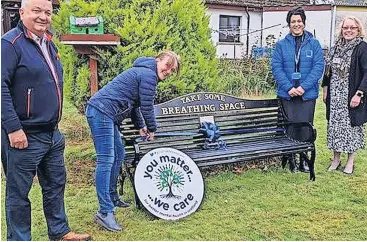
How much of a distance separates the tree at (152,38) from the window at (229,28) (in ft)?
50.4

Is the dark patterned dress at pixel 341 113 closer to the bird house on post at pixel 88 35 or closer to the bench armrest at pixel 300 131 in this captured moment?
the bench armrest at pixel 300 131

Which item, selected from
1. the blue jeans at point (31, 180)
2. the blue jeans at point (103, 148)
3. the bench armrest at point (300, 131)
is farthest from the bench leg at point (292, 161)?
the blue jeans at point (31, 180)

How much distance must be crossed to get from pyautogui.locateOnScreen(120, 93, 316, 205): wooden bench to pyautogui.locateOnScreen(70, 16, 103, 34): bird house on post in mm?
1208

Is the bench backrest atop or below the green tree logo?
atop

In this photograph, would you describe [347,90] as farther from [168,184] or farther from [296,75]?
Result: [168,184]

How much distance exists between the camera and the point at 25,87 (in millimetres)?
3428

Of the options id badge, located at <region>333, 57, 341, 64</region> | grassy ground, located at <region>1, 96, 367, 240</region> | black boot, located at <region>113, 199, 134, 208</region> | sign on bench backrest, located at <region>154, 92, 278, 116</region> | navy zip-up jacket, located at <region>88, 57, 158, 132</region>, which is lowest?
grassy ground, located at <region>1, 96, 367, 240</region>

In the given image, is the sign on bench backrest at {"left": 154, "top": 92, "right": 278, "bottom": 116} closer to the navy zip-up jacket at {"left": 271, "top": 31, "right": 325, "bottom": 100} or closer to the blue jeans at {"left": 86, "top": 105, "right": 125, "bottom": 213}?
the navy zip-up jacket at {"left": 271, "top": 31, "right": 325, "bottom": 100}

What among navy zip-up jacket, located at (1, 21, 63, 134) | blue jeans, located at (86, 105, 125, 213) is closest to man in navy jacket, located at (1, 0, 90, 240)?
navy zip-up jacket, located at (1, 21, 63, 134)

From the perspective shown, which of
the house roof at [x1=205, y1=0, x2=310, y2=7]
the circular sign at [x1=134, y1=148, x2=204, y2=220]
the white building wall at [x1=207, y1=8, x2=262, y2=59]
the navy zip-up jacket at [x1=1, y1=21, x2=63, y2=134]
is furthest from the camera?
the white building wall at [x1=207, y1=8, x2=262, y2=59]

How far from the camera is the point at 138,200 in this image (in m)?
4.71

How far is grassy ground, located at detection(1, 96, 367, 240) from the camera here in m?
4.26

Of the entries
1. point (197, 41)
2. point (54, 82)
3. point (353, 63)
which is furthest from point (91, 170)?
point (353, 63)

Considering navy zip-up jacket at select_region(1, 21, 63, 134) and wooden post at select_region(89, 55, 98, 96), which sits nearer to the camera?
navy zip-up jacket at select_region(1, 21, 63, 134)
